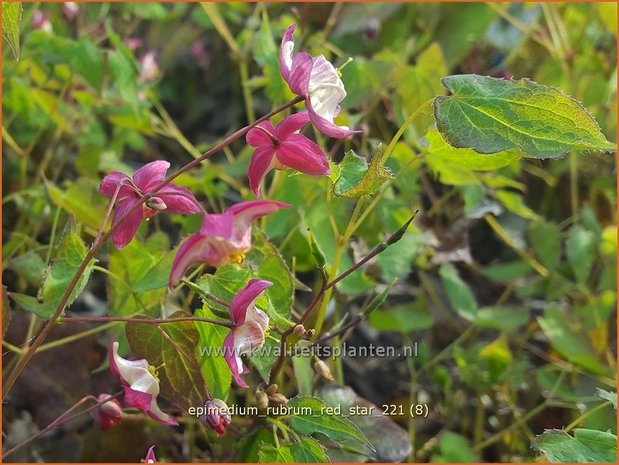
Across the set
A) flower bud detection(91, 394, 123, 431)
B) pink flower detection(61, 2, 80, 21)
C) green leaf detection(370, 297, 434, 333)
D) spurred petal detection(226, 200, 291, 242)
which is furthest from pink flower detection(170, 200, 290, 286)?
pink flower detection(61, 2, 80, 21)

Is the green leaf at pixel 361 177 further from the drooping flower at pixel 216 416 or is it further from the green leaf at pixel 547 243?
the green leaf at pixel 547 243

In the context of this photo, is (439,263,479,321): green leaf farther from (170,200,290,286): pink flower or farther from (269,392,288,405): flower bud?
(170,200,290,286): pink flower

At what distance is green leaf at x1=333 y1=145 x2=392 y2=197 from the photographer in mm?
526

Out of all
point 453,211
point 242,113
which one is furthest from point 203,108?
point 453,211

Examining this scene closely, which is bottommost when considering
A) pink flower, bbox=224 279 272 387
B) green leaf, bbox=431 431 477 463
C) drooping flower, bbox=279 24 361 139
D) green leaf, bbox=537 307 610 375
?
green leaf, bbox=431 431 477 463

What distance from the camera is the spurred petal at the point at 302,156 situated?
1.79ft

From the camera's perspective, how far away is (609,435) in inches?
22.9

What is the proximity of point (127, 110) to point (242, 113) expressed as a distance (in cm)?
43

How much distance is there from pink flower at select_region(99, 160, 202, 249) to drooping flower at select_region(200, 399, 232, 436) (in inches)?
5.3

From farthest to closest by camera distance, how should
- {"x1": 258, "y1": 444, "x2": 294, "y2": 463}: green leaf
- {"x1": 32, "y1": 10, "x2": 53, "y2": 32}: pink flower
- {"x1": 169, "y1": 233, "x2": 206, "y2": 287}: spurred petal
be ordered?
{"x1": 32, "y1": 10, "x2": 53, "y2": 32}: pink flower → {"x1": 258, "y1": 444, "x2": 294, "y2": 463}: green leaf → {"x1": 169, "y1": 233, "x2": 206, "y2": 287}: spurred petal

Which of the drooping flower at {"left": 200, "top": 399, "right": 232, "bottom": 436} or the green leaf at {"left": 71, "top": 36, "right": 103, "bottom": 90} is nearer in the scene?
the drooping flower at {"left": 200, "top": 399, "right": 232, "bottom": 436}

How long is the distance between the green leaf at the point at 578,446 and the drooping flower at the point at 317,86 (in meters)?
0.27

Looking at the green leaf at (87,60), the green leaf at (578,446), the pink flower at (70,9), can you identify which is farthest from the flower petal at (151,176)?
the pink flower at (70,9)

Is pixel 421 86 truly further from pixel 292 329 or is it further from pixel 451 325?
pixel 292 329
